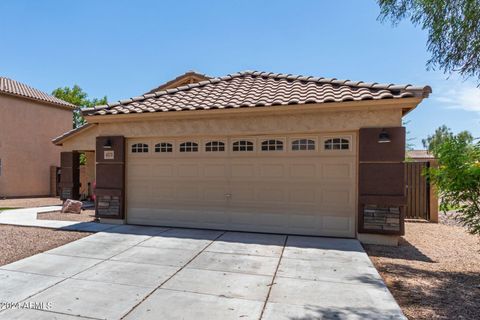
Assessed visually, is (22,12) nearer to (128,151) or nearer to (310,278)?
(128,151)

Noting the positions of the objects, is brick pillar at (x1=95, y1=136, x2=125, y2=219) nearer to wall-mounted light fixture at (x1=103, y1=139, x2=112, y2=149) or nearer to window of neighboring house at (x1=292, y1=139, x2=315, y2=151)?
wall-mounted light fixture at (x1=103, y1=139, x2=112, y2=149)

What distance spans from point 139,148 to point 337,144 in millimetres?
6015

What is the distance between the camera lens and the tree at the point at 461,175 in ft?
16.6

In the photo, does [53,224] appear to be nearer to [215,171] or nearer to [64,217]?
[64,217]

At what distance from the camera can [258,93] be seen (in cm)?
935

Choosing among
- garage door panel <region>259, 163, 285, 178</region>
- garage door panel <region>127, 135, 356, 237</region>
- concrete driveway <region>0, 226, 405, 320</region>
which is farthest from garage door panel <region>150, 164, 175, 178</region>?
garage door panel <region>259, 163, 285, 178</region>

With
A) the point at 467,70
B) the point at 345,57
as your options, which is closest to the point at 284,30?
the point at 345,57

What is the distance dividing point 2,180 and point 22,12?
10.7 meters

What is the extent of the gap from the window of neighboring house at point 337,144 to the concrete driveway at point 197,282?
2433 millimetres

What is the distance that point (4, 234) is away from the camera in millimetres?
8195

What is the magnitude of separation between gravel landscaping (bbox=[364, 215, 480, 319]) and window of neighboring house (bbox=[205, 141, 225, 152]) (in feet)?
15.4

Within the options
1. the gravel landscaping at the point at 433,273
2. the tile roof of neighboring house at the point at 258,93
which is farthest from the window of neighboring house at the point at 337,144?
the gravel landscaping at the point at 433,273

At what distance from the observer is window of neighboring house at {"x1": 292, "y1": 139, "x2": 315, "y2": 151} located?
27.1ft

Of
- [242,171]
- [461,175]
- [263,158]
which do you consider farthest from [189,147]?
[461,175]
